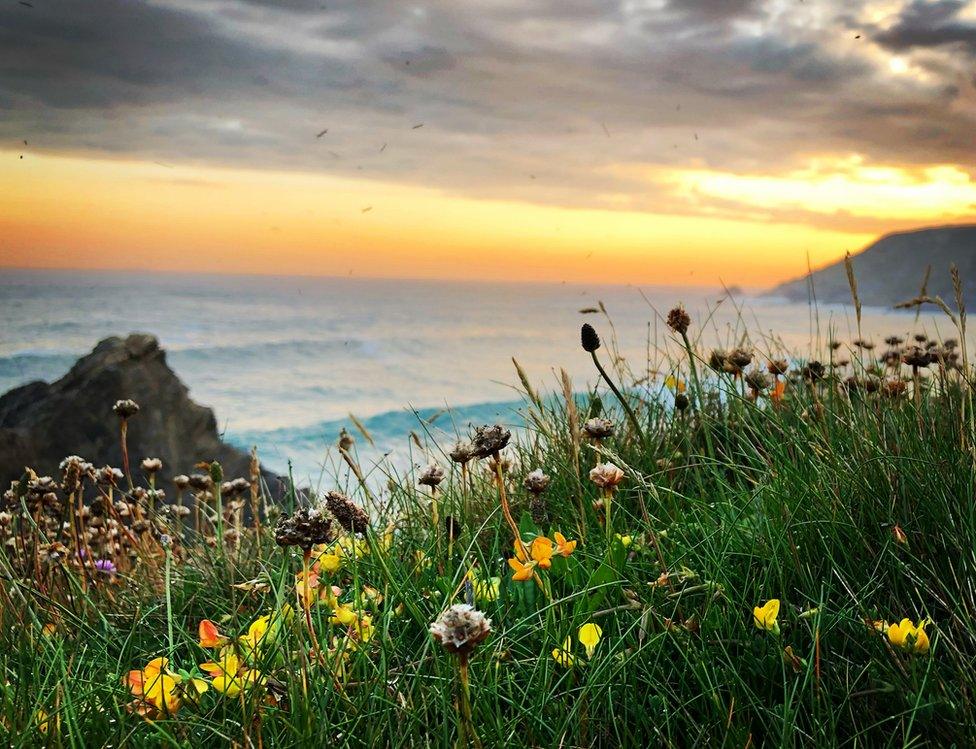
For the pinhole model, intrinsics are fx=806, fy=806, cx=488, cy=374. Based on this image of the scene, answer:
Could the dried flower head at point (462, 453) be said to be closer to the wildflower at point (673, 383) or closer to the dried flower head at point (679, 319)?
the dried flower head at point (679, 319)

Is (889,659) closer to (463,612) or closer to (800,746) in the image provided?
(800,746)

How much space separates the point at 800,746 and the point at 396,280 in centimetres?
8603

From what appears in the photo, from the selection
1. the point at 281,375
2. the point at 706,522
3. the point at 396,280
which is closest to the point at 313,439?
the point at 281,375

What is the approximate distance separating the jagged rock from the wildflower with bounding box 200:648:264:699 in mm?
6559

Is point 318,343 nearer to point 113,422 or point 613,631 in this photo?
point 113,422

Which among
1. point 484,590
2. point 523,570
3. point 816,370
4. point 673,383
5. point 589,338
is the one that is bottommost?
point 484,590

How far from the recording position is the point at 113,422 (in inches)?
335

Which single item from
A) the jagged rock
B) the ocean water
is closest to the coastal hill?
the ocean water

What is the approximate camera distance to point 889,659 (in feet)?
5.20

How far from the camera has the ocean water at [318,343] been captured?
20.0 meters

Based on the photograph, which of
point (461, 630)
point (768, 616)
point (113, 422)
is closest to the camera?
point (461, 630)

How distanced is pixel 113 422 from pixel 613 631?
7887 millimetres

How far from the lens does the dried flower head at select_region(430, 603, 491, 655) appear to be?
943 millimetres

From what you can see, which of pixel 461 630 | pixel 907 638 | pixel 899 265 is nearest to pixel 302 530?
pixel 461 630
